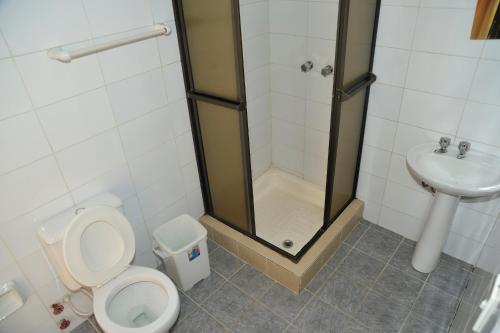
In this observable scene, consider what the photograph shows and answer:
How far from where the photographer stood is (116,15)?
1779 mm

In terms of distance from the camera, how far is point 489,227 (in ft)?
7.25

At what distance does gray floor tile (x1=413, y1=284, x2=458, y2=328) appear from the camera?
2125mm

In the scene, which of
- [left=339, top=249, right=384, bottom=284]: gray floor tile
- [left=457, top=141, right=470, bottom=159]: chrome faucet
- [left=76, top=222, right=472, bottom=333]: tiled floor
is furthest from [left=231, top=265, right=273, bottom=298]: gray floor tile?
[left=457, top=141, right=470, bottom=159]: chrome faucet

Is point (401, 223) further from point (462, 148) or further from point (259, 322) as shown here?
point (259, 322)

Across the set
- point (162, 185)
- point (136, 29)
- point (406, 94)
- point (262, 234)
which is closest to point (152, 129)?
point (162, 185)

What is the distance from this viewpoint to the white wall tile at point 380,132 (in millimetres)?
2371

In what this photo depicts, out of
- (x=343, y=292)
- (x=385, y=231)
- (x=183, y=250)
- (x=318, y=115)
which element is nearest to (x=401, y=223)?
(x=385, y=231)

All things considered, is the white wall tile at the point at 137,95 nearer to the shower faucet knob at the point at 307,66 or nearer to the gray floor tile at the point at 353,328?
the shower faucet knob at the point at 307,66

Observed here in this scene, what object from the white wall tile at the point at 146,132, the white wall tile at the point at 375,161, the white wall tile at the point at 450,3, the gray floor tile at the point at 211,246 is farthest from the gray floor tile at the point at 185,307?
the white wall tile at the point at 450,3

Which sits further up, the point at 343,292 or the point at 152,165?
the point at 152,165

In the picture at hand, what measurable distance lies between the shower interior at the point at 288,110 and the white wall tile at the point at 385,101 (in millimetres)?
344

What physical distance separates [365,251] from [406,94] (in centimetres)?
111

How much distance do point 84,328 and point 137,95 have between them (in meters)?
1.44

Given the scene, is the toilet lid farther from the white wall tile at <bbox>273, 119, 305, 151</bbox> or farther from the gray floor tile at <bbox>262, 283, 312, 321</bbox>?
the white wall tile at <bbox>273, 119, 305, 151</bbox>
